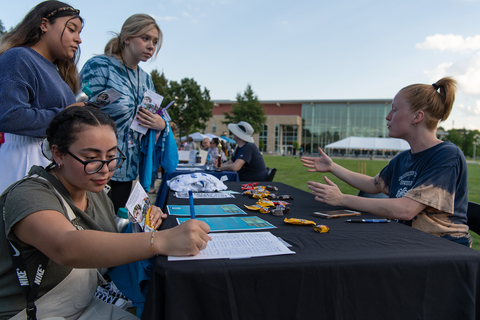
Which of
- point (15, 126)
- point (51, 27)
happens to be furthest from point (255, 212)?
point (51, 27)

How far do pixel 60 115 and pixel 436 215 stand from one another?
2082 mm

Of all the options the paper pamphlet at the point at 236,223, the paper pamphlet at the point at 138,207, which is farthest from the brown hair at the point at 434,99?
the paper pamphlet at the point at 138,207

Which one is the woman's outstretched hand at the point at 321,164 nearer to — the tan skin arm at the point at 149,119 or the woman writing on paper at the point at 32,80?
the tan skin arm at the point at 149,119

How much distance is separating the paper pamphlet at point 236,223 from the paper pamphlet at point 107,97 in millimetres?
1138

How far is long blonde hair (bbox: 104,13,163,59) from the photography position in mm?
2281

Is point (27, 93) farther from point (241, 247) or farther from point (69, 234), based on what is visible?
point (241, 247)

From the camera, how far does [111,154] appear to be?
121 centimetres

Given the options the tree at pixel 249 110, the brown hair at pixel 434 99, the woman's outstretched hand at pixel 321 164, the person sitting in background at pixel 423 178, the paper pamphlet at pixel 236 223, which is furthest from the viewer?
the tree at pixel 249 110

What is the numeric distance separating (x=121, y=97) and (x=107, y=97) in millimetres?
168

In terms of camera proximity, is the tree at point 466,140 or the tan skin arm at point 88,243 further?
the tree at point 466,140

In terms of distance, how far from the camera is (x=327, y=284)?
976 millimetres

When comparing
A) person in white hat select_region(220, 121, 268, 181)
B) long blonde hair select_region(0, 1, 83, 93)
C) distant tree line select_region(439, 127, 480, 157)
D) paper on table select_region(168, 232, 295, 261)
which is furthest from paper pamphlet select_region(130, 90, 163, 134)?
distant tree line select_region(439, 127, 480, 157)

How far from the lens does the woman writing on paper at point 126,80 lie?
2234 mm

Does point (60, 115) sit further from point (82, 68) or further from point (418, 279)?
point (418, 279)
